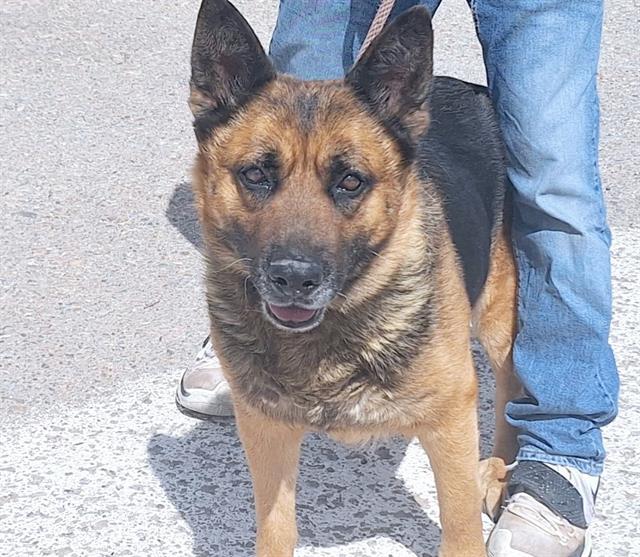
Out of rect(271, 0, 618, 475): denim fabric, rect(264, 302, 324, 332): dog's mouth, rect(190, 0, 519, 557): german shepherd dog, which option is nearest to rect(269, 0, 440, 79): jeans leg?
rect(271, 0, 618, 475): denim fabric

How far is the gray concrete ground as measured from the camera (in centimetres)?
347

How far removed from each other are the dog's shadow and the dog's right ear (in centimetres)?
127

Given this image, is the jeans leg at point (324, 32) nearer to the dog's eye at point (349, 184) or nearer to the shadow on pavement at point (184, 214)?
the dog's eye at point (349, 184)

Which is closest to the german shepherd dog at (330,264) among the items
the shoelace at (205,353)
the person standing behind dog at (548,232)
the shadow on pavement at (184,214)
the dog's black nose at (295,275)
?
the dog's black nose at (295,275)

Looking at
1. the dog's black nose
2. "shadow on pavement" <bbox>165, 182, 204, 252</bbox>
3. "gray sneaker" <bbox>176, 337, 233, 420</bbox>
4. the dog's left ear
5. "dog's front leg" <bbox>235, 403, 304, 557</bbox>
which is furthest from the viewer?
"shadow on pavement" <bbox>165, 182, 204, 252</bbox>

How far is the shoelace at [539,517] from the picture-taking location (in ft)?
10.9

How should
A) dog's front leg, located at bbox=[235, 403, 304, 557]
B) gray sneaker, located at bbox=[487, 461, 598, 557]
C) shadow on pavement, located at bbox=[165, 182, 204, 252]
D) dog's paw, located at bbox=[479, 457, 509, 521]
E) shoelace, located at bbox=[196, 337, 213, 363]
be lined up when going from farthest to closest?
1. shadow on pavement, located at bbox=[165, 182, 204, 252]
2. shoelace, located at bbox=[196, 337, 213, 363]
3. dog's paw, located at bbox=[479, 457, 509, 521]
4. gray sneaker, located at bbox=[487, 461, 598, 557]
5. dog's front leg, located at bbox=[235, 403, 304, 557]

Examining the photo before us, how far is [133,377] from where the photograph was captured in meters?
4.16

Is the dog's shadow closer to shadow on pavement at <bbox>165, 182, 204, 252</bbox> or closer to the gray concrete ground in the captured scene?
the gray concrete ground

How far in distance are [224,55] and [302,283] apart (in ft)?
2.33

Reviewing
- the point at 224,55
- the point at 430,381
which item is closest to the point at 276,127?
the point at 224,55

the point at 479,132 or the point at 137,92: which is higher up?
the point at 479,132

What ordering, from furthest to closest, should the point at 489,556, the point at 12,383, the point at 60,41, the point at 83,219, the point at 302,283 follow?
the point at 60,41
the point at 83,219
the point at 12,383
the point at 489,556
the point at 302,283

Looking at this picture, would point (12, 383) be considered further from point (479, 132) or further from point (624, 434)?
point (624, 434)
